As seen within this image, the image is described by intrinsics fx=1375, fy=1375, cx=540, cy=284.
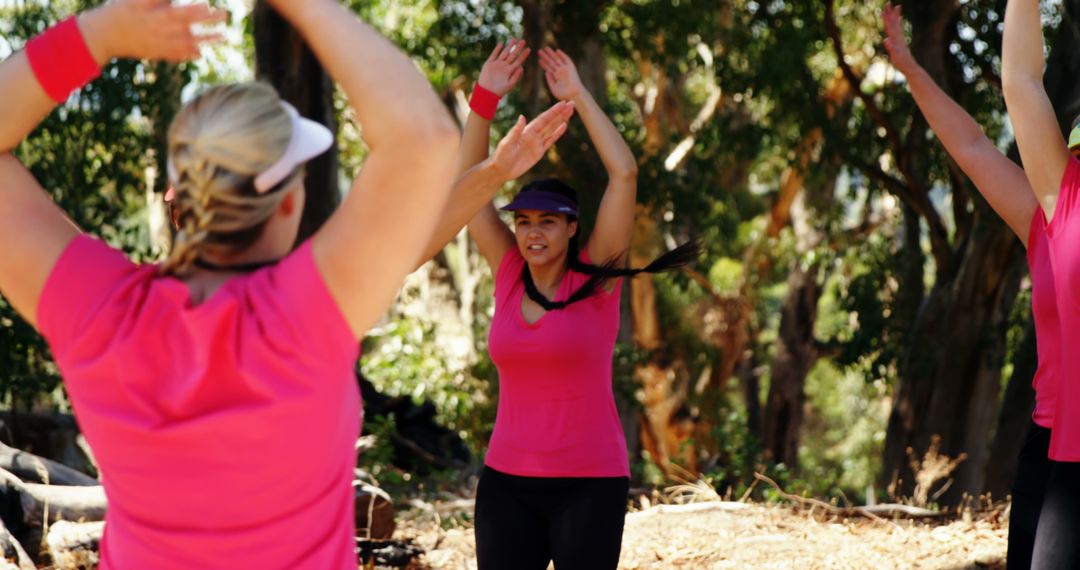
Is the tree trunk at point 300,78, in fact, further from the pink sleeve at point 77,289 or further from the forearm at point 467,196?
the pink sleeve at point 77,289

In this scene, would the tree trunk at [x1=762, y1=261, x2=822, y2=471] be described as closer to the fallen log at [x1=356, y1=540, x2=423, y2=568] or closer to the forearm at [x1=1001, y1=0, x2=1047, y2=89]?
the fallen log at [x1=356, y1=540, x2=423, y2=568]

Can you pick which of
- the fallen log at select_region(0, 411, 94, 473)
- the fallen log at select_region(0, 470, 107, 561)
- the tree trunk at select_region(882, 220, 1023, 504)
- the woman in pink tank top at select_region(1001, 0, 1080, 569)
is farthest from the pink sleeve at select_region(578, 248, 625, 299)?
the tree trunk at select_region(882, 220, 1023, 504)

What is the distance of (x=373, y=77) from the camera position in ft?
6.54

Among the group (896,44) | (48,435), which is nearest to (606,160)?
(896,44)

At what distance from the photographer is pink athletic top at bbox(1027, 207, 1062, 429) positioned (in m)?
3.73

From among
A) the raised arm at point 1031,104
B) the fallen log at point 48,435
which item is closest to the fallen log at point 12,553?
the raised arm at point 1031,104

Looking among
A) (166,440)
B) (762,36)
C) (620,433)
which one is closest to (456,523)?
(620,433)

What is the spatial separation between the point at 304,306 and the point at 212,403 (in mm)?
192

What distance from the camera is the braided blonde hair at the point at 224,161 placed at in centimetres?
194

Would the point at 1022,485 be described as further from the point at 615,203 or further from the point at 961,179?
the point at 961,179

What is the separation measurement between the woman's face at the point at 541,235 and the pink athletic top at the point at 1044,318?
63.5 inches

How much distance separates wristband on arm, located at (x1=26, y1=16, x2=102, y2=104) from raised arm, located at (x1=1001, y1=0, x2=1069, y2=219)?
2.22 metres

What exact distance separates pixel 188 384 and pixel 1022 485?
2.73 m

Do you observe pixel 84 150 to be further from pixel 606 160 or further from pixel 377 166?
pixel 377 166
